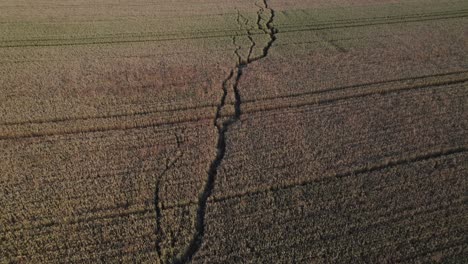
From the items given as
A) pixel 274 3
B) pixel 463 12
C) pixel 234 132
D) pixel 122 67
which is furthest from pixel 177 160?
pixel 463 12

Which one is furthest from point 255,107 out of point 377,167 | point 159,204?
point 159,204

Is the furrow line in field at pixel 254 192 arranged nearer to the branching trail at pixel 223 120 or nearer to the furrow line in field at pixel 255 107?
the branching trail at pixel 223 120

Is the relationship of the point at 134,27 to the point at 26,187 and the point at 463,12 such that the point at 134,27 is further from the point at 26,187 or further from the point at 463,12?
the point at 463,12

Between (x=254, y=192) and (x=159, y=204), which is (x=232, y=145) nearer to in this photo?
(x=254, y=192)

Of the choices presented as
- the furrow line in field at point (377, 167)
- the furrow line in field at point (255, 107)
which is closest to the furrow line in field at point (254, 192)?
the furrow line in field at point (377, 167)

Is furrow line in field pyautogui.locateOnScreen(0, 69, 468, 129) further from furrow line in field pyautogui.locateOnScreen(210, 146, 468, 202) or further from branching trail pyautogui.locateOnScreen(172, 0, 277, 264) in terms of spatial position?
furrow line in field pyautogui.locateOnScreen(210, 146, 468, 202)
